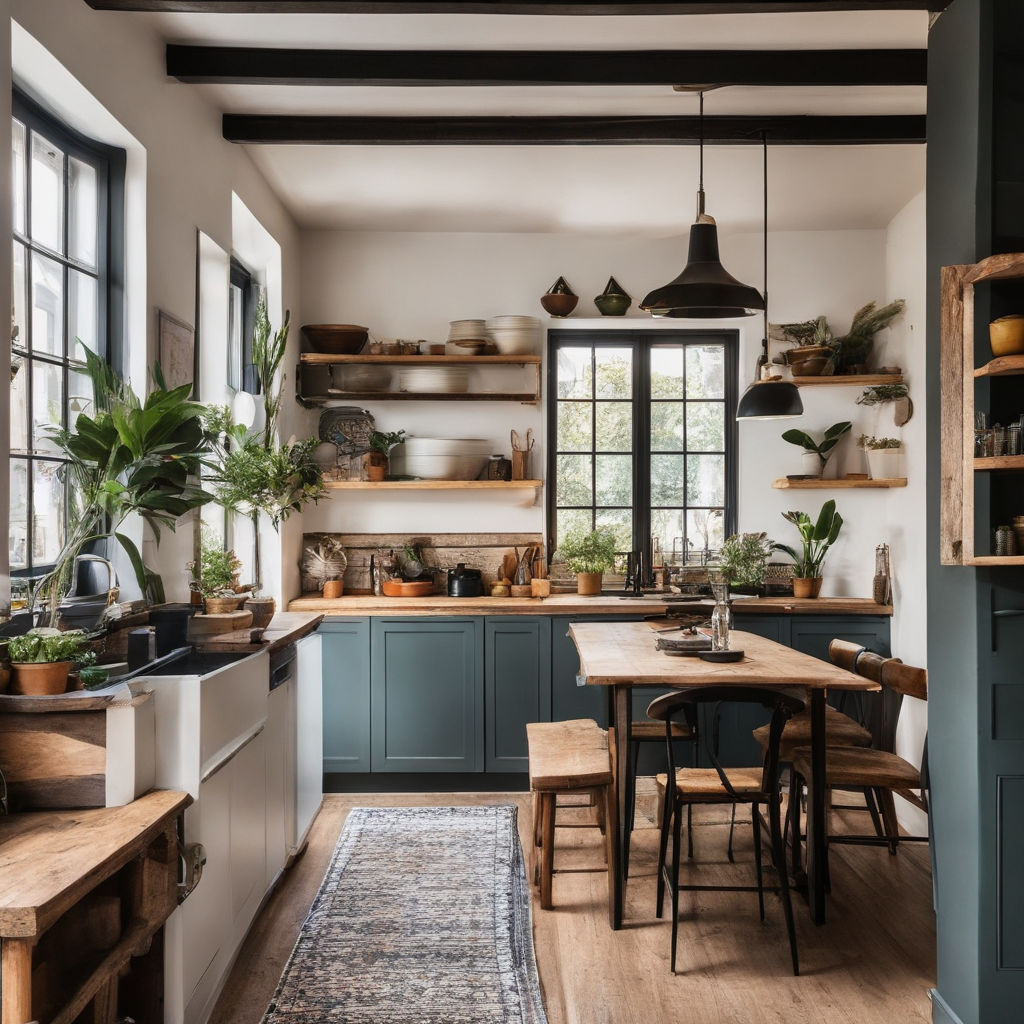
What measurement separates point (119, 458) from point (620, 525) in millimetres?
3633

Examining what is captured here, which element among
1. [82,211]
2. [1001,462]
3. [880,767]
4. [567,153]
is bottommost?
[880,767]

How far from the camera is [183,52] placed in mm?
3430

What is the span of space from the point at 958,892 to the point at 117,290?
3.22 metres

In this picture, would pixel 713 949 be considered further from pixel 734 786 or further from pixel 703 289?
pixel 703 289

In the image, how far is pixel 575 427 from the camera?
5.73 metres

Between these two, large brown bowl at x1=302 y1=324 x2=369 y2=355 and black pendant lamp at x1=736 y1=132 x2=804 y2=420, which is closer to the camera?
black pendant lamp at x1=736 y1=132 x2=804 y2=420

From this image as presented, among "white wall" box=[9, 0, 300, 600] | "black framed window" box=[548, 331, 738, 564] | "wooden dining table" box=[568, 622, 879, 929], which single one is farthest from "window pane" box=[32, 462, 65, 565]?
"black framed window" box=[548, 331, 738, 564]

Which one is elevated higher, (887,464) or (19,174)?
(19,174)

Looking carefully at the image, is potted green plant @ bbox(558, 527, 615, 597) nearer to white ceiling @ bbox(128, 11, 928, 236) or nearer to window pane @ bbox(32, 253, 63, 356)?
white ceiling @ bbox(128, 11, 928, 236)

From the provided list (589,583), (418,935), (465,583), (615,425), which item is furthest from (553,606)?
(418,935)

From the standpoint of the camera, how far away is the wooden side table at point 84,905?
1614 millimetres

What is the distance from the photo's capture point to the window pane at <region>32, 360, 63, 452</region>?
8.98 ft

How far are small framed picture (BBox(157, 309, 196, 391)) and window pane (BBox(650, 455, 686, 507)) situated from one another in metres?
2.97

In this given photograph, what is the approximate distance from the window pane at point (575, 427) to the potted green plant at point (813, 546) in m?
1.33
